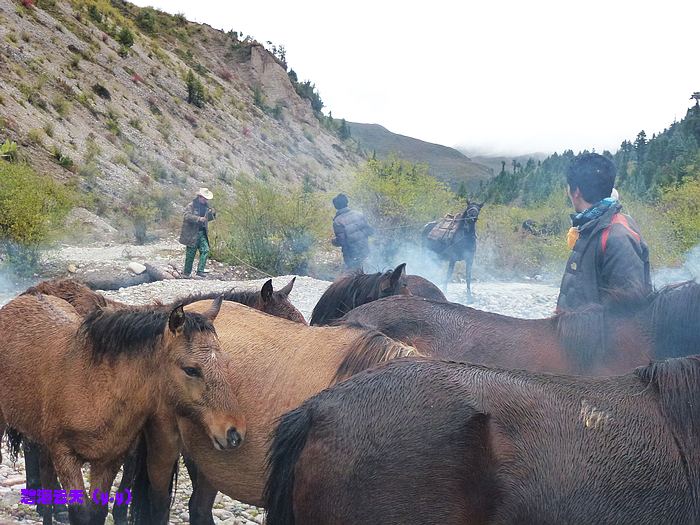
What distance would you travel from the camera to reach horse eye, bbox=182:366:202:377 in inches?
148

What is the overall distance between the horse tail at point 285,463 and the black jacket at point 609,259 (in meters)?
2.37

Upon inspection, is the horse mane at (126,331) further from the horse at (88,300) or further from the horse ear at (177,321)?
the horse at (88,300)

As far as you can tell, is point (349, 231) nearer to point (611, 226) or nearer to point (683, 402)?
point (611, 226)

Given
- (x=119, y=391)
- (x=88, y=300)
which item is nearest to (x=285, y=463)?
(x=119, y=391)

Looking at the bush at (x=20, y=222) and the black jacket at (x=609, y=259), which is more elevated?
the black jacket at (x=609, y=259)

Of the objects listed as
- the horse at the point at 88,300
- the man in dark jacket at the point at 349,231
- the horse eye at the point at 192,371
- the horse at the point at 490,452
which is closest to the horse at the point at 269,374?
the horse eye at the point at 192,371

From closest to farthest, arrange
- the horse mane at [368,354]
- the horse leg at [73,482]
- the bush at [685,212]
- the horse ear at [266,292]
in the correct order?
the horse mane at [368,354], the horse leg at [73,482], the horse ear at [266,292], the bush at [685,212]

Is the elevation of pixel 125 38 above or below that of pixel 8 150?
above

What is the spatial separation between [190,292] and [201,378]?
8.61 meters

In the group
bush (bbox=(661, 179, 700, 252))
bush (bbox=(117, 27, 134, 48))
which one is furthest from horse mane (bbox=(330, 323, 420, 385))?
bush (bbox=(117, 27, 134, 48))

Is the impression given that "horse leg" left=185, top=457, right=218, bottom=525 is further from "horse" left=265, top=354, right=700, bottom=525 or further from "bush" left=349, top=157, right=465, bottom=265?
"bush" left=349, top=157, right=465, bottom=265

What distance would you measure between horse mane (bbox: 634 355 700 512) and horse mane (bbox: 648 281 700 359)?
1.47m

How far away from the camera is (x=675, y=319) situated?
13.0ft

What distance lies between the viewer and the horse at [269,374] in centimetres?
353
